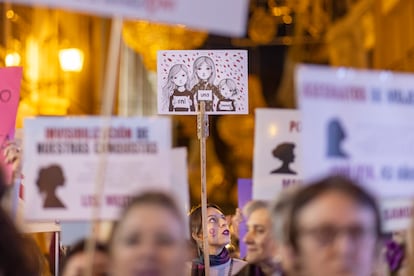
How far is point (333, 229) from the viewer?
14.8 feet

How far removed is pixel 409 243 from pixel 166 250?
100cm

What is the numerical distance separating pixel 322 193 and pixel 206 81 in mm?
3735

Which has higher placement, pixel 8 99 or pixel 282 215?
pixel 8 99

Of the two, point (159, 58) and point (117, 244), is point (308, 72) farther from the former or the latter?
point (159, 58)

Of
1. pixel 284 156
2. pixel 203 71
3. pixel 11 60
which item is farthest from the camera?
pixel 11 60

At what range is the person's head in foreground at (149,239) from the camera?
4.46m

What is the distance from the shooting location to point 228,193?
98.9 feet

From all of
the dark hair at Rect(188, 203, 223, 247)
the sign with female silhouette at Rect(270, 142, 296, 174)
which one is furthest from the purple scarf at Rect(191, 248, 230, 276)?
the sign with female silhouette at Rect(270, 142, 296, 174)

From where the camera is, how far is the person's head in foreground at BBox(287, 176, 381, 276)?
4.51 meters

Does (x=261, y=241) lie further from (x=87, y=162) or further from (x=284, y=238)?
(x=284, y=238)

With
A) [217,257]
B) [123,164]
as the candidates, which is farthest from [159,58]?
[123,164]

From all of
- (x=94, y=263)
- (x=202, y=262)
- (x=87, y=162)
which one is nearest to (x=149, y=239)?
(x=94, y=263)

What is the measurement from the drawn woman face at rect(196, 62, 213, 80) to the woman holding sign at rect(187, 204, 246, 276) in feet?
3.05

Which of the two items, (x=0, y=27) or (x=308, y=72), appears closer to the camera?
(x=308, y=72)
